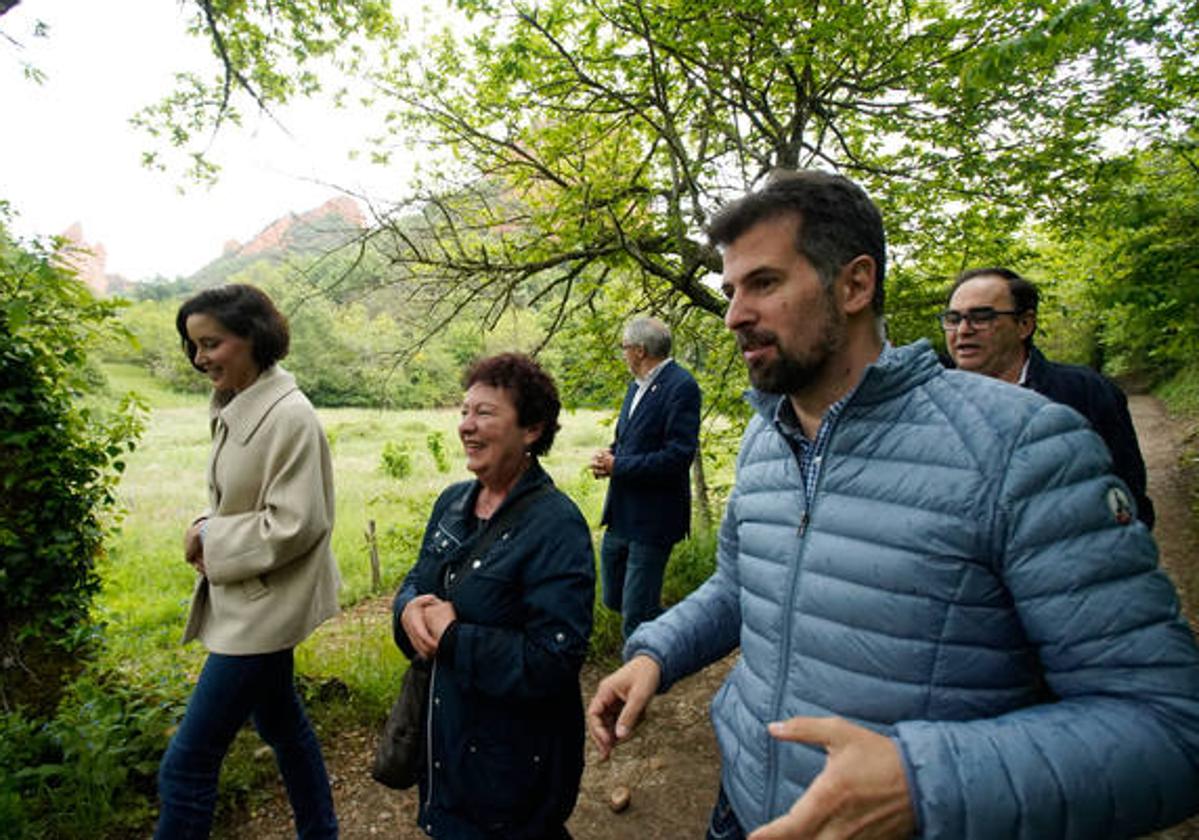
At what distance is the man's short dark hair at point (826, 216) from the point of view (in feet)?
4.30

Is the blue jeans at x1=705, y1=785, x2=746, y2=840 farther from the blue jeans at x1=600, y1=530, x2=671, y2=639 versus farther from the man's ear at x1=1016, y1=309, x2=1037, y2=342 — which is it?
the man's ear at x1=1016, y1=309, x2=1037, y2=342

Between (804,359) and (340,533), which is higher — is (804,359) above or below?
above

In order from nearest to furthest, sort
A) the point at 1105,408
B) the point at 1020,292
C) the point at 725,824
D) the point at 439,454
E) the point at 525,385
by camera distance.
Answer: the point at 725,824 < the point at 525,385 < the point at 1105,408 < the point at 1020,292 < the point at 439,454

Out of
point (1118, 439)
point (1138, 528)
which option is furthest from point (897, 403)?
point (1118, 439)

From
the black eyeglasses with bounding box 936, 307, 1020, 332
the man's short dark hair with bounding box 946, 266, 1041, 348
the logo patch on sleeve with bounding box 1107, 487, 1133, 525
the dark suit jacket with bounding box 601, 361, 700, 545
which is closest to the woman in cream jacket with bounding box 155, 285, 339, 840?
the dark suit jacket with bounding box 601, 361, 700, 545

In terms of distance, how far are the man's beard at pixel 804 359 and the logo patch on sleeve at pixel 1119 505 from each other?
21.1 inches

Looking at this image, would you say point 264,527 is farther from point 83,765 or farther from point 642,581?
point 642,581

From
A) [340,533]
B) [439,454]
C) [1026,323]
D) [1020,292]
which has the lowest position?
[340,533]

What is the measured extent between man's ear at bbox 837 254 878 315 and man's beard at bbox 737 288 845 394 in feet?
0.11

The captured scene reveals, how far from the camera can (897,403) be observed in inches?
48.9

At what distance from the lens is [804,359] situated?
131cm

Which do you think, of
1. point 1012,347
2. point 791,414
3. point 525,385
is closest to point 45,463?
point 525,385

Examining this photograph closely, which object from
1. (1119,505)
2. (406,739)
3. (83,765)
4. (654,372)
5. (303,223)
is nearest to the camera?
(1119,505)

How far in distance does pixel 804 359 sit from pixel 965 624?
59 cm
